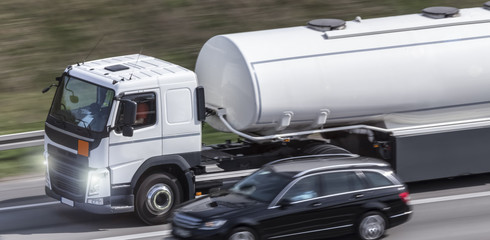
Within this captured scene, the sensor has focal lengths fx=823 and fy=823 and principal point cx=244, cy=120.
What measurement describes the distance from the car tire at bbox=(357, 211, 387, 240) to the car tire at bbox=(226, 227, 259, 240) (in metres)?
1.76

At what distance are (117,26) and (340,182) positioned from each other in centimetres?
1417

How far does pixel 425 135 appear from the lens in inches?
597

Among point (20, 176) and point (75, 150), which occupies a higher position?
point (75, 150)

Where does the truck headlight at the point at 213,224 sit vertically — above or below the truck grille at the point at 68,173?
below

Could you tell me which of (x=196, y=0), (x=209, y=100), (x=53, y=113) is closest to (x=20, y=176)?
(x=53, y=113)

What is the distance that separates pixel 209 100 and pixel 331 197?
3.57 meters

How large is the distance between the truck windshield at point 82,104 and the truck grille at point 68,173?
0.56 metres

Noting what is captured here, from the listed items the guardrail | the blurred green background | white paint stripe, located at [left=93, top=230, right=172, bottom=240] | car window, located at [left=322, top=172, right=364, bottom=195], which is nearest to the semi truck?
white paint stripe, located at [left=93, top=230, right=172, bottom=240]

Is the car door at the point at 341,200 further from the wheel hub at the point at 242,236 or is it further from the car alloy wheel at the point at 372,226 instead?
the wheel hub at the point at 242,236

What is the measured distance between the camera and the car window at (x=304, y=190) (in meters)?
12.2

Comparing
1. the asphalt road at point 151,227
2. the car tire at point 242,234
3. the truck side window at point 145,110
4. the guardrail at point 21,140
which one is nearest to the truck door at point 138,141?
the truck side window at point 145,110

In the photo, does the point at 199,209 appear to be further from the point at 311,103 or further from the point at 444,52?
the point at 444,52

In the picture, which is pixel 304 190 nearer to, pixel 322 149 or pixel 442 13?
pixel 322 149

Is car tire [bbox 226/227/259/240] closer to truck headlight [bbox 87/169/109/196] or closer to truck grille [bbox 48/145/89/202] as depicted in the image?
truck headlight [bbox 87/169/109/196]
